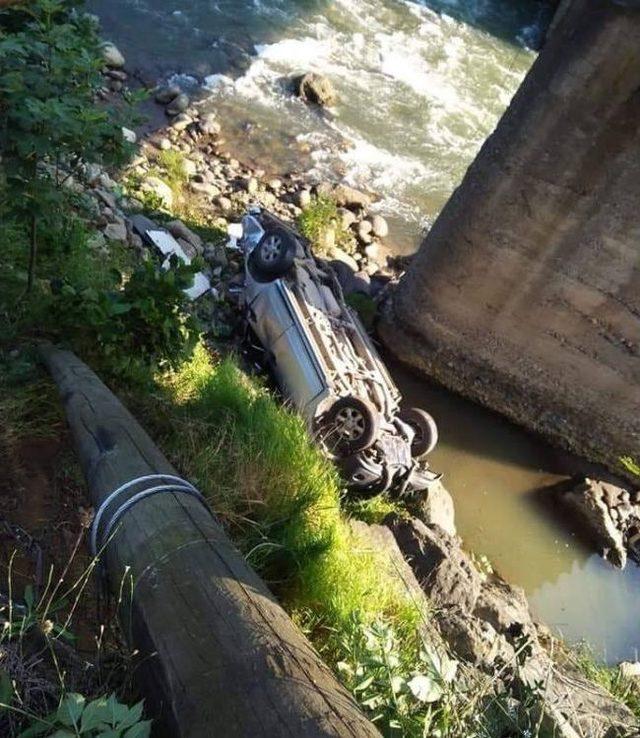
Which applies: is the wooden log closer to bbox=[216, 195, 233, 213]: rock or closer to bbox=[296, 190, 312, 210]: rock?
bbox=[216, 195, 233, 213]: rock

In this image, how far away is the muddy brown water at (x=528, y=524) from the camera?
738 cm

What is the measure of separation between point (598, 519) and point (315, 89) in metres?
8.80

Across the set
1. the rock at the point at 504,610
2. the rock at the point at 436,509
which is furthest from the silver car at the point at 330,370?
the rock at the point at 504,610

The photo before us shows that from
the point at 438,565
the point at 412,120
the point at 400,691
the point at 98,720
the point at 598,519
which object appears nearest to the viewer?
the point at 98,720

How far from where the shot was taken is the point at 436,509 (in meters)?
7.13

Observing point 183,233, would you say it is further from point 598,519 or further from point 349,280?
point 598,519

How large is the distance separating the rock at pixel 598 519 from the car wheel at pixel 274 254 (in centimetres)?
403

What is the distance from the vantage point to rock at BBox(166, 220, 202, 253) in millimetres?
8429

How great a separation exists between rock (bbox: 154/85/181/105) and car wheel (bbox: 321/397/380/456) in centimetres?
723

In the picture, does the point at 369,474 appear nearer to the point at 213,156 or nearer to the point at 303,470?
the point at 303,470

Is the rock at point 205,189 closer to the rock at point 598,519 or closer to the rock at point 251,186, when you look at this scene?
the rock at point 251,186

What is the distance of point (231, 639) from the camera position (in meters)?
2.20

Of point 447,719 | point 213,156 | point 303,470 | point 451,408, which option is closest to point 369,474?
point 303,470

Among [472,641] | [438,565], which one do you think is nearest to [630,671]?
[438,565]
